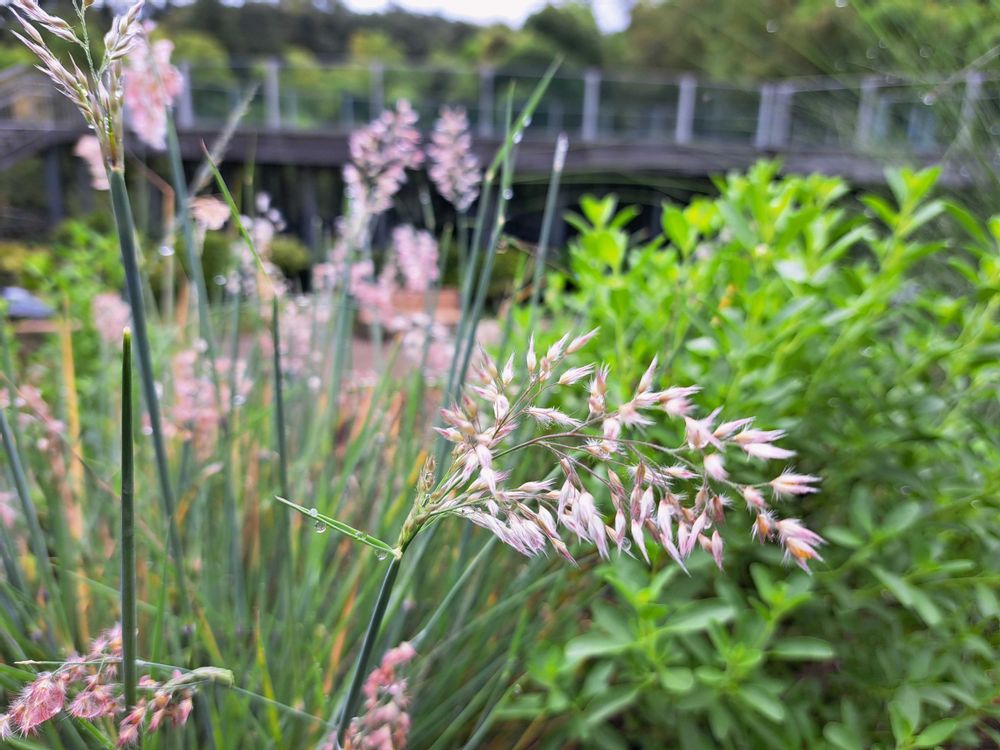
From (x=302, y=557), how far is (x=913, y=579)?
0.78m

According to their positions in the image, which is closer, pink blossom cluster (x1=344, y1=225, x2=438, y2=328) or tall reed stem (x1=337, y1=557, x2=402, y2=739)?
tall reed stem (x1=337, y1=557, x2=402, y2=739)

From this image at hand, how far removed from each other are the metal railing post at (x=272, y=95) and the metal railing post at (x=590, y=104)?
4.49 metres

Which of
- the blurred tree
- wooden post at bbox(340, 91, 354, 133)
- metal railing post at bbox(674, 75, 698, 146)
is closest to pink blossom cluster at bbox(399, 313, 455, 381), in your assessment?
wooden post at bbox(340, 91, 354, 133)

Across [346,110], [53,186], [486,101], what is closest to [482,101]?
[486,101]

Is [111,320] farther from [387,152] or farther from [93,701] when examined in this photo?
[93,701]

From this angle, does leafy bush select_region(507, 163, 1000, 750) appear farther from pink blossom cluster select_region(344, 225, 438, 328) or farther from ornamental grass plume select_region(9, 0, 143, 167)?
ornamental grass plume select_region(9, 0, 143, 167)

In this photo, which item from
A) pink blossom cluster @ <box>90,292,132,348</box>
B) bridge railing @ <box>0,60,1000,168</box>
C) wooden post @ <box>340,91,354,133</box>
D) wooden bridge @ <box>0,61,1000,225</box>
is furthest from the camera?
wooden post @ <box>340,91,354,133</box>

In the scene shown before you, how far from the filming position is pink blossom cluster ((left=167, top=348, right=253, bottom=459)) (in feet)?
3.50

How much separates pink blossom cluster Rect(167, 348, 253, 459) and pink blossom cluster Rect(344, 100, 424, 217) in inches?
13.7

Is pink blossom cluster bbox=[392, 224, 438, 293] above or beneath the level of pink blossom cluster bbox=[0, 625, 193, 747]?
above

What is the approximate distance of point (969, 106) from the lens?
54.7 inches

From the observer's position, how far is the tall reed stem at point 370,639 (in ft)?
1.22

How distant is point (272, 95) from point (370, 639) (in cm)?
1091

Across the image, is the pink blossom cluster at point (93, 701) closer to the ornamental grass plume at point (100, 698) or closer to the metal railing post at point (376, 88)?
the ornamental grass plume at point (100, 698)
